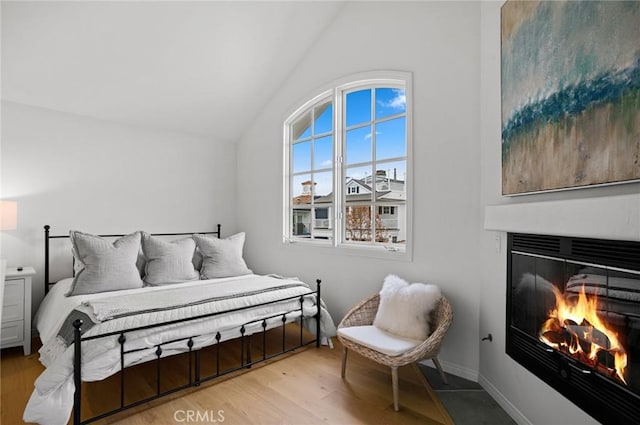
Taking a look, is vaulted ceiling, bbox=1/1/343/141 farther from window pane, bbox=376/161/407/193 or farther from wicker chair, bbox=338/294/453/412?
wicker chair, bbox=338/294/453/412

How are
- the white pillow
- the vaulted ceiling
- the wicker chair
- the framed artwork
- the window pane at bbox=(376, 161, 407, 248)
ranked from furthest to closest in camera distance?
1. the window pane at bbox=(376, 161, 407, 248)
2. the vaulted ceiling
3. the white pillow
4. the wicker chair
5. the framed artwork

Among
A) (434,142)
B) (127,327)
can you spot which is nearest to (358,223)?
(434,142)

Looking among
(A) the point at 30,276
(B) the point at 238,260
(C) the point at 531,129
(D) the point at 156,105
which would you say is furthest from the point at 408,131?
(A) the point at 30,276

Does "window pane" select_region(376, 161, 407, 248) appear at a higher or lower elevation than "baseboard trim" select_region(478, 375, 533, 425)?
higher

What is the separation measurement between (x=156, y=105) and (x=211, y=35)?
1.02m

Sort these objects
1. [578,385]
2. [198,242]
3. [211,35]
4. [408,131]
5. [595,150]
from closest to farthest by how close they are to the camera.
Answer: [595,150] < [578,385] < [408,131] < [211,35] < [198,242]

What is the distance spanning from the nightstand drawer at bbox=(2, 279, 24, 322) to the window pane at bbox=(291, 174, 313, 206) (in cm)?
253

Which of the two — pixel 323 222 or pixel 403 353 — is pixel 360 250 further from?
pixel 403 353

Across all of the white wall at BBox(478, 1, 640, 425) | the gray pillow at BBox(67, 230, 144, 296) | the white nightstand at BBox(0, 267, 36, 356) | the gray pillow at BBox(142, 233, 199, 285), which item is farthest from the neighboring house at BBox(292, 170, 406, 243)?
the white nightstand at BBox(0, 267, 36, 356)

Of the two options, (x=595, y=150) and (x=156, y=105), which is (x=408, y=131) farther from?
(x=156, y=105)

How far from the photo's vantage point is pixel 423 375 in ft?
8.13

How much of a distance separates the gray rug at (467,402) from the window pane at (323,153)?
2.14 m

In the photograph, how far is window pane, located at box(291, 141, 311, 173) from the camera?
3770 mm

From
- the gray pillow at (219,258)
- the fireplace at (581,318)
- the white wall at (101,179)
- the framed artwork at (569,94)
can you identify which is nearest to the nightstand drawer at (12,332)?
the white wall at (101,179)
